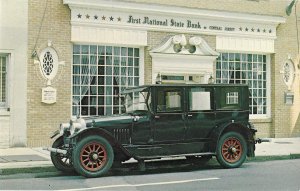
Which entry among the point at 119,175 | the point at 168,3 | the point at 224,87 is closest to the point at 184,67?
the point at 168,3

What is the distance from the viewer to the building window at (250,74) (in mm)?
17125

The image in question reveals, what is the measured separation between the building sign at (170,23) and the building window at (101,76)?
0.84 meters

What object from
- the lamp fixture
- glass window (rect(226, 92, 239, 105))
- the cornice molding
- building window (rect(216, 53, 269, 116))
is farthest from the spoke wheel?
the lamp fixture

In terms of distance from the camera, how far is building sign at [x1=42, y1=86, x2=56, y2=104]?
45.8 feet

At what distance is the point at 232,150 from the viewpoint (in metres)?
10.6

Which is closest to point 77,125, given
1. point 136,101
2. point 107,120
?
point 107,120

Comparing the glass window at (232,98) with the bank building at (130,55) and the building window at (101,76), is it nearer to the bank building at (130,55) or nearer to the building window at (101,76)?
the building window at (101,76)

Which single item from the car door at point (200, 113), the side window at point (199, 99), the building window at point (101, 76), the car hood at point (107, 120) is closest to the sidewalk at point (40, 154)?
the car hood at point (107, 120)

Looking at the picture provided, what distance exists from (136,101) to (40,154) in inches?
134

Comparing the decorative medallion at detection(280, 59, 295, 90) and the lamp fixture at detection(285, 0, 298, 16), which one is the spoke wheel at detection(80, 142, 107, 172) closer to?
the decorative medallion at detection(280, 59, 295, 90)

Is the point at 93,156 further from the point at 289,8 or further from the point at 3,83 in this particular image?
the point at 289,8

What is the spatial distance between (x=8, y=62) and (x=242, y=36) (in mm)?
8234

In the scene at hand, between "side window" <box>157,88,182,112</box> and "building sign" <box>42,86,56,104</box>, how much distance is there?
4.95m

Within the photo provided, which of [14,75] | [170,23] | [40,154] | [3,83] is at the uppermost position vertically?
[170,23]
